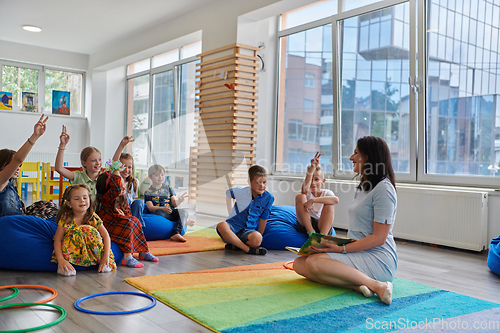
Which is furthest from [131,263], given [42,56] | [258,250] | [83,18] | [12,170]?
[42,56]

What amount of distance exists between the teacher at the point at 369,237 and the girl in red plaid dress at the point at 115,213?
4.57 feet

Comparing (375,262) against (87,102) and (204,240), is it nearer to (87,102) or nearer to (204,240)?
(204,240)

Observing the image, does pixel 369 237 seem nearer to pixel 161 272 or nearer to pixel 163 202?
pixel 161 272

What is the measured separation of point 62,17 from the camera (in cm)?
710

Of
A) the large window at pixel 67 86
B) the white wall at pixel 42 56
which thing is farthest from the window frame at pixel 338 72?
the large window at pixel 67 86

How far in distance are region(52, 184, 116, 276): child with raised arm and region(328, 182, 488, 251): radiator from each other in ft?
9.92

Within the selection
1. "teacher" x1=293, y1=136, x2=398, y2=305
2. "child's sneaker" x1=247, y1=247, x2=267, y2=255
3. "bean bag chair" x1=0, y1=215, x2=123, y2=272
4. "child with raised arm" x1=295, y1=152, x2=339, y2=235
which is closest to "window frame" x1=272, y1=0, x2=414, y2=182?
"child with raised arm" x1=295, y1=152, x2=339, y2=235

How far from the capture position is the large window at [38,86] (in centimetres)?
905

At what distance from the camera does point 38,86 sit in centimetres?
938

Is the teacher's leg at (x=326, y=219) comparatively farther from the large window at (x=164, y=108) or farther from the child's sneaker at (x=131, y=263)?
the large window at (x=164, y=108)

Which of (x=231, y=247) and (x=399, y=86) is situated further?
(x=399, y=86)

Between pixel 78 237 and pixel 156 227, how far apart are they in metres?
1.42

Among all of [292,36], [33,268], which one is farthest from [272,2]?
[33,268]

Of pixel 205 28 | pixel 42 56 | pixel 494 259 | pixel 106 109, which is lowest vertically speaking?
pixel 494 259
